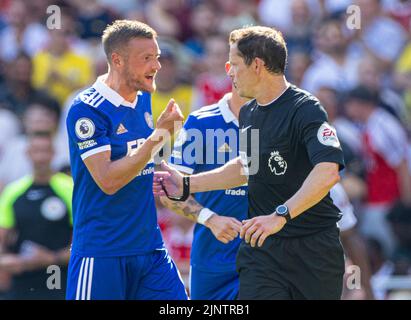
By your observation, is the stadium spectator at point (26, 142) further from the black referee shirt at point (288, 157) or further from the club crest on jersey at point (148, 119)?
the black referee shirt at point (288, 157)

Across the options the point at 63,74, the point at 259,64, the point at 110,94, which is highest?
the point at 63,74

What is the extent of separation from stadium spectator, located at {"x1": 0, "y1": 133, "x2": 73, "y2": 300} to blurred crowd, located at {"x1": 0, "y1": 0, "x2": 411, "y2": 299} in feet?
4.05

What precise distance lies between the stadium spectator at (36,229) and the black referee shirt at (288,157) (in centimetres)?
282

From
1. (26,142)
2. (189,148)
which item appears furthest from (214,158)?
(26,142)

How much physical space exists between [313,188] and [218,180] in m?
1.14

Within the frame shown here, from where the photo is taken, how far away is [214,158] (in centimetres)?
757

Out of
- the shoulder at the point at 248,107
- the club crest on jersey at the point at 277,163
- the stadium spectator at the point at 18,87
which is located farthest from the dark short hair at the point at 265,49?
the stadium spectator at the point at 18,87

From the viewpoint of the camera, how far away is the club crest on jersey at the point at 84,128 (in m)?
6.49

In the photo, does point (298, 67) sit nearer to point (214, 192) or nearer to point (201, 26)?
point (201, 26)

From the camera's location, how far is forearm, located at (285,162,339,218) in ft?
19.8

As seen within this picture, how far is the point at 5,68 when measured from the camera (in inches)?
504

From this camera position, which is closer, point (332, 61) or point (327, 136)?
point (327, 136)
